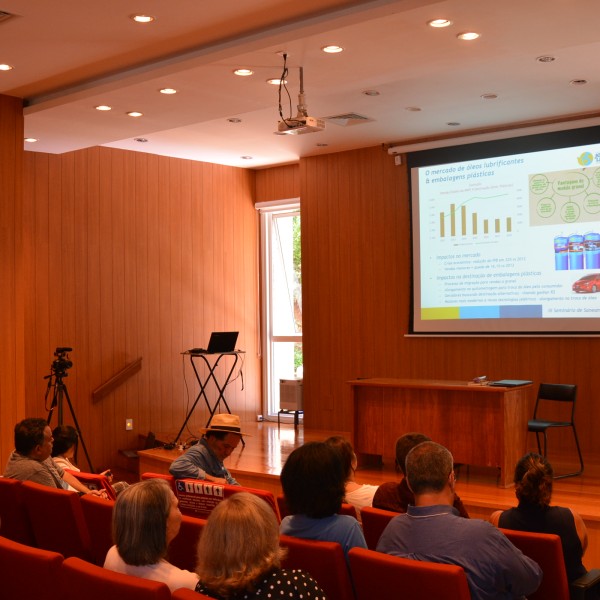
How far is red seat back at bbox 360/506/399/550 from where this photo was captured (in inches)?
125

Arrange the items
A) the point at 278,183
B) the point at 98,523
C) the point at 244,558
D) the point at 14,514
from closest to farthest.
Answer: the point at 244,558, the point at 98,523, the point at 14,514, the point at 278,183

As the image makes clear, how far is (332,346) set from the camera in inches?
373

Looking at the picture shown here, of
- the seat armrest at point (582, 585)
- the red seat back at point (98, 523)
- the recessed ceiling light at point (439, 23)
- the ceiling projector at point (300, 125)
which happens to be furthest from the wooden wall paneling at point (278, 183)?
the seat armrest at point (582, 585)

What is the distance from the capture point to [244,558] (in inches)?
83.9

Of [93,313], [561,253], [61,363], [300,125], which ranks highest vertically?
[300,125]

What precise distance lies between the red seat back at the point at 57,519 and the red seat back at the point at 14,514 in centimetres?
4

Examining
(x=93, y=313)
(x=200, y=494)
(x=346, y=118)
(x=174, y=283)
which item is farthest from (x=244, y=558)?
(x=174, y=283)

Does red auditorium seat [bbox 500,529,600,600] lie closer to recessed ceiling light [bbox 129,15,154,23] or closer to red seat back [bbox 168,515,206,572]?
red seat back [bbox 168,515,206,572]

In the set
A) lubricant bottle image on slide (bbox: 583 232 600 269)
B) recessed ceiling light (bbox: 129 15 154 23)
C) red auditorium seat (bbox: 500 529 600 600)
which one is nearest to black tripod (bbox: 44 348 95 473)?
recessed ceiling light (bbox: 129 15 154 23)

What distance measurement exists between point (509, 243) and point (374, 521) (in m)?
5.40

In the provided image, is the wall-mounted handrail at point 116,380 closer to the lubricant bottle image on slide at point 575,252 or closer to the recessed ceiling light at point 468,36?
the lubricant bottle image on slide at point 575,252

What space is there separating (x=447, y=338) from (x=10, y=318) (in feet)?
14.4

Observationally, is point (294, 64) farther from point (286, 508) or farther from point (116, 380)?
point (116, 380)

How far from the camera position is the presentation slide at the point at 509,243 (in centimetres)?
767
